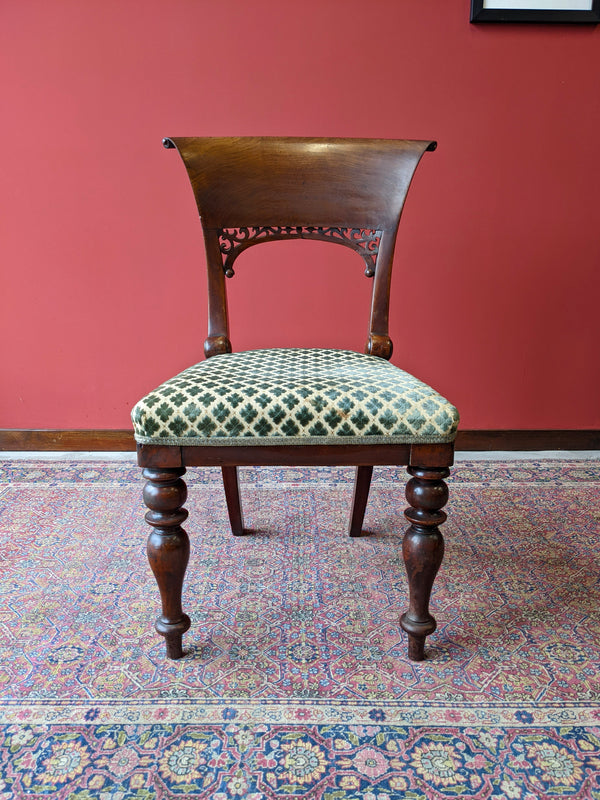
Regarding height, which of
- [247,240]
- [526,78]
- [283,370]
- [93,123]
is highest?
[526,78]

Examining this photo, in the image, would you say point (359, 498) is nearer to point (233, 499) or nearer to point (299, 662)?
point (233, 499)

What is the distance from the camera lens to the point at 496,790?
0.80m

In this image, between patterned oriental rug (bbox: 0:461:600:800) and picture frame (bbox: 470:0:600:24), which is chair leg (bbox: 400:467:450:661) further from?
picture frame (bbox: 470:0:600:24)

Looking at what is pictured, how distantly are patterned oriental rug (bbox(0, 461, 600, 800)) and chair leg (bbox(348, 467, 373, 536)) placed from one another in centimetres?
6

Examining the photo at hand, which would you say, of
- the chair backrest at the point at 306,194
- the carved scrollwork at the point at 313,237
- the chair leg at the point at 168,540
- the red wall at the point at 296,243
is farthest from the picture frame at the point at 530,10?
the chair leg at the point at 168,540

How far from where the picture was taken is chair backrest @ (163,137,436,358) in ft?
4.39

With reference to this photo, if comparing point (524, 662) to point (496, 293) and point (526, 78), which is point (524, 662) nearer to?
point (496, 293)

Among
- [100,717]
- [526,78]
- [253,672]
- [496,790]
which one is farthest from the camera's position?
[526,78]

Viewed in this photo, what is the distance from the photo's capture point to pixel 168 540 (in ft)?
3.25

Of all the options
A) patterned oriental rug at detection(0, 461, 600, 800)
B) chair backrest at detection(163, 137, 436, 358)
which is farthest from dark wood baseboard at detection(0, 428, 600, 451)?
chair backrest at detection(163, 137, 436, 358)

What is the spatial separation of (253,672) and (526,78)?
7.24ft

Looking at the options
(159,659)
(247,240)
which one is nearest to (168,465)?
(159,659)

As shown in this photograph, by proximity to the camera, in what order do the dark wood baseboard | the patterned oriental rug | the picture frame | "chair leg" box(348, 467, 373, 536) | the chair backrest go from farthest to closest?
the dark wood baseboard
the picture frame
"chair leg" box(348, 467, 373, 536)
the chair backrest
the patterned oriental rug

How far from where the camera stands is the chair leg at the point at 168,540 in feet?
3.14
